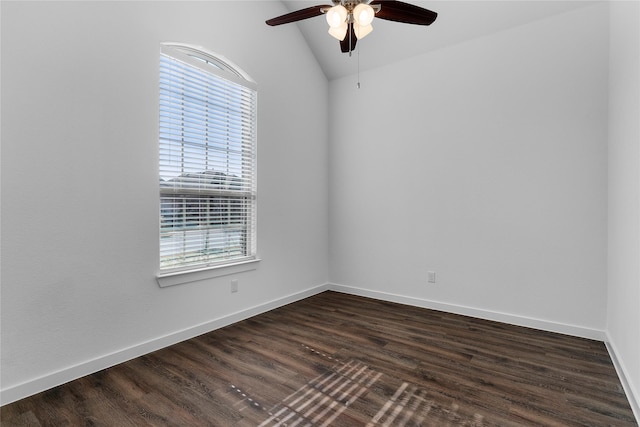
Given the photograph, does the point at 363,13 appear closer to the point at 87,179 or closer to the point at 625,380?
the point at 87,179

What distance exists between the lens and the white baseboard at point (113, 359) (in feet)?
6.15

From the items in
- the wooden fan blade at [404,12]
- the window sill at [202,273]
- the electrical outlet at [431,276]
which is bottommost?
the electrical outlet at [431,276]

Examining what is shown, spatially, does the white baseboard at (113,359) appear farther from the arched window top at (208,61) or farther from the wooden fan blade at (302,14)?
the wooden fan blade at (302,14)

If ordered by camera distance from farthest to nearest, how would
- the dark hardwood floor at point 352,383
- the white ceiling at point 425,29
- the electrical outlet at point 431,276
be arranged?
the electrical outlet at point 431,276, the white ceiling at point 425,29, the dark hardwood floor at point 352,383

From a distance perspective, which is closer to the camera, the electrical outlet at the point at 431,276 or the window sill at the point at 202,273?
the window sill at the point at 202,273

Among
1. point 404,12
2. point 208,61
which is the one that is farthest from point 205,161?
point 404,12

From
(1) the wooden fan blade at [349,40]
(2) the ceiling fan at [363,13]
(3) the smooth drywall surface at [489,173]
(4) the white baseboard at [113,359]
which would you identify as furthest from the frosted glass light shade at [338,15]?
(4) the white baseboard at [113,359]

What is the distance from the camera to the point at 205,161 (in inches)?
116

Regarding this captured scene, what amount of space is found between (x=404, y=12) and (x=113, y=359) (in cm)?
310

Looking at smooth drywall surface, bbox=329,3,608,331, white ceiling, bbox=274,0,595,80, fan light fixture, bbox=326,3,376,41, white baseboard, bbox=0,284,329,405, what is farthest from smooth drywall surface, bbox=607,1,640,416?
white baseboard, bbox=0,284,329,405

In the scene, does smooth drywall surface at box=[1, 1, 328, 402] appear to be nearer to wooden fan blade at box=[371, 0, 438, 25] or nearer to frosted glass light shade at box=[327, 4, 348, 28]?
frosted glass light shade at box=[327, 4, 348, 28]

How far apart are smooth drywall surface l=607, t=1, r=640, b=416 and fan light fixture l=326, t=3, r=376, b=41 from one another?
5.31ft

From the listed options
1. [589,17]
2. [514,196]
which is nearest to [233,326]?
[514,196]

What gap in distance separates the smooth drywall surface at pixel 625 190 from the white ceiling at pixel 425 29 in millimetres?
625
